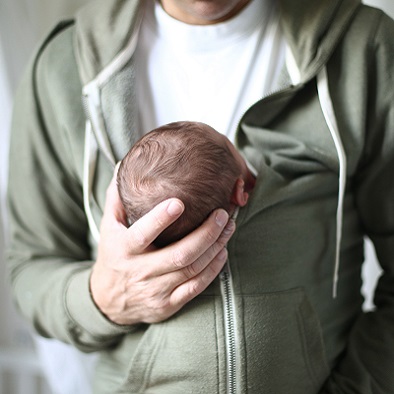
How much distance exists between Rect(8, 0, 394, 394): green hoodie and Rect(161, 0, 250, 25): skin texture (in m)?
0.08

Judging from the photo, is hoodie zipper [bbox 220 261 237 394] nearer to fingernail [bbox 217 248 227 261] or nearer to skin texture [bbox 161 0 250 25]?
fingernail [bbox 217 248 227 261]

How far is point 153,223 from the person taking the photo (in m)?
0.90

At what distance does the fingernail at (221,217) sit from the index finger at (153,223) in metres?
0.07

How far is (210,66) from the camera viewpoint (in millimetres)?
1177

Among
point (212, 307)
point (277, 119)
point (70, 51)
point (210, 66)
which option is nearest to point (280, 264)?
point (212, 307)

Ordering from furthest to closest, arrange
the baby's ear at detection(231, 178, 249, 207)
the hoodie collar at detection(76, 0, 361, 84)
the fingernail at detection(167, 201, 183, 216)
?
the hoodie collar at detection(76, 0, 361, 84) < the baby's ear at detection(231, 178, 249, 207) < the fingernail at detection(167, 201, 183, 216)

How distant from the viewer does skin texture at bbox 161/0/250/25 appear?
3.43 ft

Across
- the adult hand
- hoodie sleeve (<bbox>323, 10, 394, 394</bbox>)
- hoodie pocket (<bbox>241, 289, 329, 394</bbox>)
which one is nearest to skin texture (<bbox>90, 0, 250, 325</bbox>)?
the adult hand

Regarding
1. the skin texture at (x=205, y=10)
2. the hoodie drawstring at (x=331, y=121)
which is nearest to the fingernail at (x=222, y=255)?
the hoodie drawstring at (x=331, y=121)

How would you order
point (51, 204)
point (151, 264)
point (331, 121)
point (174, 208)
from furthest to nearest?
point (51, 204) < point (331, 121) < point (151, 264) < point (174, 208)

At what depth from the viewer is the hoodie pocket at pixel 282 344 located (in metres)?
1.02

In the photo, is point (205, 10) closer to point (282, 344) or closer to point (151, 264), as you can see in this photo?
point (151, 264)

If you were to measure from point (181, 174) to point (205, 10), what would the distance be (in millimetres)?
321

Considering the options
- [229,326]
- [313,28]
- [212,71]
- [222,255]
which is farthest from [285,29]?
[229,326]
